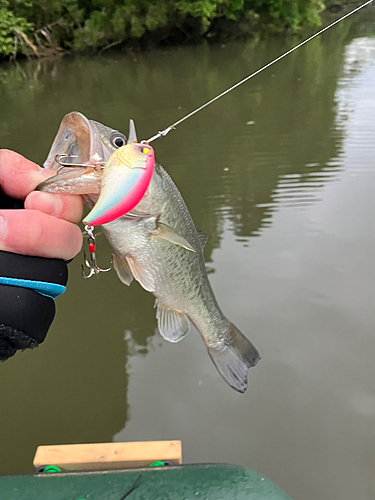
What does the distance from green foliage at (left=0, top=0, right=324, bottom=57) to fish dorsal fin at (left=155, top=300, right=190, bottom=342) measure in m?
16.1

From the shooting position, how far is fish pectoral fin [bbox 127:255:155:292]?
153 centimetres

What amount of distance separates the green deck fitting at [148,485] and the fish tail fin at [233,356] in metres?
0.39

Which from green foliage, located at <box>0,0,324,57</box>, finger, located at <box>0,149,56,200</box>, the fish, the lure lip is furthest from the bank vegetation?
the lure lip

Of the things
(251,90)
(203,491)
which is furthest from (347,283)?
(251,90)

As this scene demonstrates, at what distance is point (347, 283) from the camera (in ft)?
12.5

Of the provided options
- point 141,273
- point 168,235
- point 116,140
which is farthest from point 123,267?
point 116,140

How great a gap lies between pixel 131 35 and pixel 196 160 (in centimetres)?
1366

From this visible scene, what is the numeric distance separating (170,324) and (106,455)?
725 millimetres

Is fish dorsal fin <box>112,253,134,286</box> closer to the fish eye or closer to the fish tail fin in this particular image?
the fish eye

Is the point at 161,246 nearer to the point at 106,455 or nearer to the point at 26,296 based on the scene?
the point at 26,296

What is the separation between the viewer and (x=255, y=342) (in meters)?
3.33

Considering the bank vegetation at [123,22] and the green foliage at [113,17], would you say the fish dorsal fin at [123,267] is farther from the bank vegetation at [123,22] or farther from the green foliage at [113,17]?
the green foliage at [113,17]

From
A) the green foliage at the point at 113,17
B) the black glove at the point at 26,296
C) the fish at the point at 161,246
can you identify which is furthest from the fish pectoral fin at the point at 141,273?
the green foliage at the point at 113,17

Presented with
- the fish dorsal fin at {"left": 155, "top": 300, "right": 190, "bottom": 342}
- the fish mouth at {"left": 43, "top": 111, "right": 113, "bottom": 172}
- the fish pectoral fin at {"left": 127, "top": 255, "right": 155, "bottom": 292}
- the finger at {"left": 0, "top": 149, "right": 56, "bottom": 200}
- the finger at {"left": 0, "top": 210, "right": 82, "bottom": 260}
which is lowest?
the fish dorsal fin at {"left": 155, "top": 300, "right": 190, "bottom": 342}
